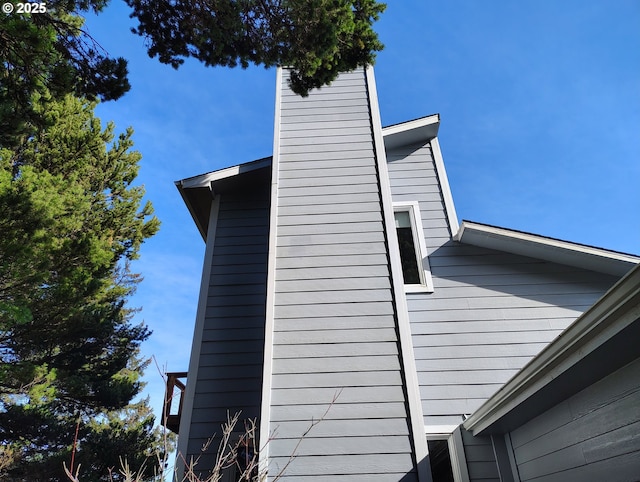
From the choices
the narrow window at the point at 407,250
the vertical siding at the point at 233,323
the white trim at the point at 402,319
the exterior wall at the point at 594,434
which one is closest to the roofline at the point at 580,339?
the exterior wall at the point at 594,434

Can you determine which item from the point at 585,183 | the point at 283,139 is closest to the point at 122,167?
the point at 283,139

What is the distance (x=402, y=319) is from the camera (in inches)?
146

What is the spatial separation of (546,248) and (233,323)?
421 cm

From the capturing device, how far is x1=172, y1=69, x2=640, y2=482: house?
3.13 m

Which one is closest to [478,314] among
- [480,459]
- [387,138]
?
[480,459]

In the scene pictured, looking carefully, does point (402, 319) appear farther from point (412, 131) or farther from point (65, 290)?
point (65, 290)

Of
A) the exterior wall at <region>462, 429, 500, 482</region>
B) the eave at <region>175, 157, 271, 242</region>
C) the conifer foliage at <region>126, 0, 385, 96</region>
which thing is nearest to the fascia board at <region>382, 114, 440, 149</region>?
the conifer foliage at <region>126, 0, 385, 96</region>

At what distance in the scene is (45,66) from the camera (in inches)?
130

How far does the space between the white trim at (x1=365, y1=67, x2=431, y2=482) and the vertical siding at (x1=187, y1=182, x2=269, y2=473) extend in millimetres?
1914

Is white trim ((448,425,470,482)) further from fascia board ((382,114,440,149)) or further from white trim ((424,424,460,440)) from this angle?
fascia board ((382,114,440,149))

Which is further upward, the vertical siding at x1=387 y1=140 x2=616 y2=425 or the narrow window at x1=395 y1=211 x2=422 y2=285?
the narrow window at x1=395 y1=211 x2=422 y2=285

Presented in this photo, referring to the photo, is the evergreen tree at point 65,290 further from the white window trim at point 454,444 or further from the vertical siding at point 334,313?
the white window trim at point 454,444

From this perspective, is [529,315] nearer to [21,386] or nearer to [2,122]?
[2,122]

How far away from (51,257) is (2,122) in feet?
16.3
